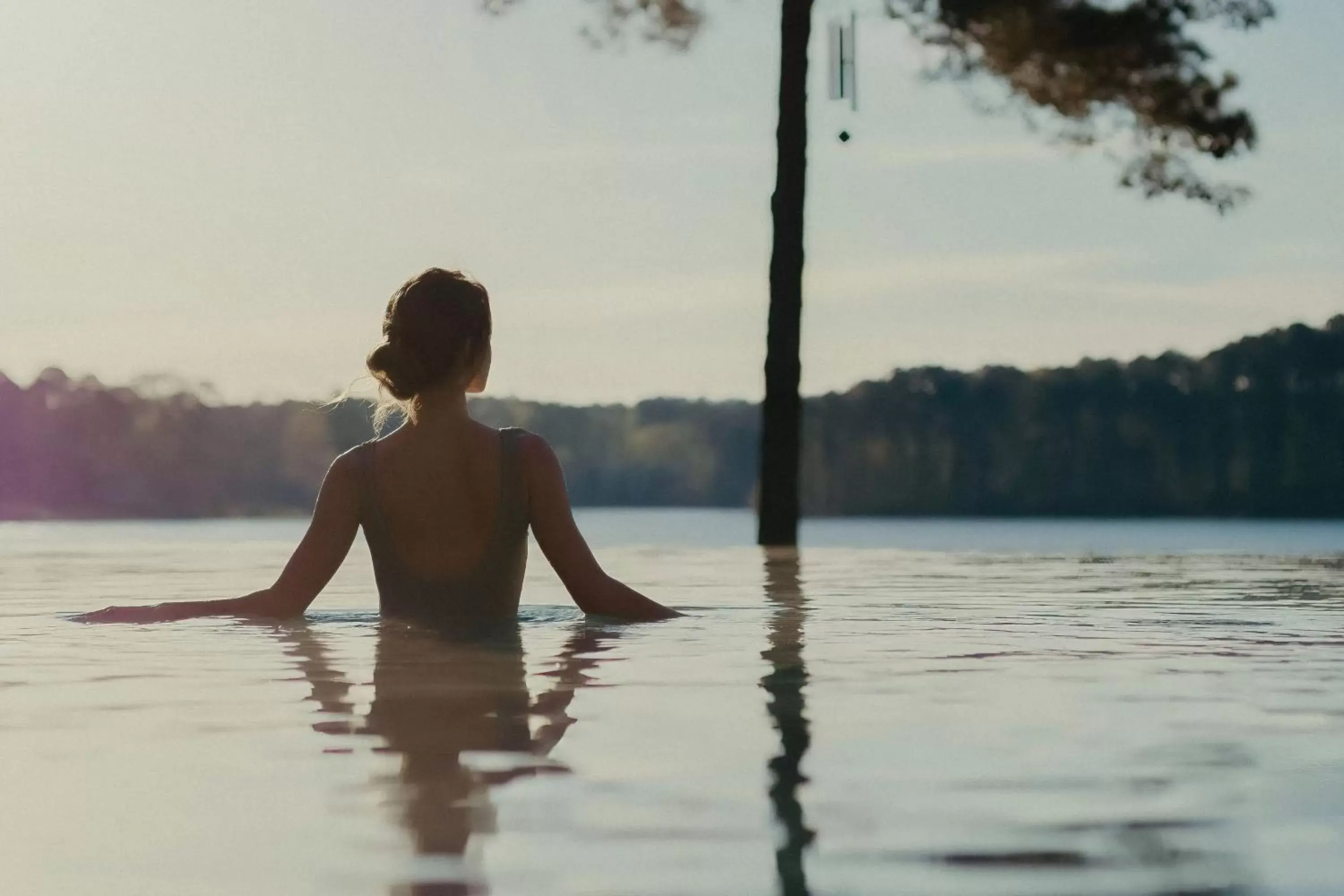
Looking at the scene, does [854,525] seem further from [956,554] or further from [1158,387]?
[956,554]

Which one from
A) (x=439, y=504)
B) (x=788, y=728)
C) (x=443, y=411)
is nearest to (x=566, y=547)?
(x=439, y=504)

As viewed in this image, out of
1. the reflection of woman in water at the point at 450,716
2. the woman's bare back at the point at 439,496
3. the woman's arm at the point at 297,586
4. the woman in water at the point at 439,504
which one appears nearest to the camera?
the reflection of woman in water at the point at 450,716

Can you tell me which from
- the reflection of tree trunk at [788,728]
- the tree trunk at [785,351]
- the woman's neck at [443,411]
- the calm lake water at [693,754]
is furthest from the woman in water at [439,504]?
the tree trunk at [785,351]

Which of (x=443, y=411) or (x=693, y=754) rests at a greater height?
(x=443, y=411)

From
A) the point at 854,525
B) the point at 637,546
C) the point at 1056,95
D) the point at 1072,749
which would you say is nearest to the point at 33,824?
the point at 1072,749

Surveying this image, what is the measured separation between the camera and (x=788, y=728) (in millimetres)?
3562

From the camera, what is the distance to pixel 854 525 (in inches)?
1420

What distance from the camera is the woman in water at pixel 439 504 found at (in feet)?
18.3

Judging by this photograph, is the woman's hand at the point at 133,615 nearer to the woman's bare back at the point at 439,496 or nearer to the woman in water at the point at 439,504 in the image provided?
the woman in water at the point at 439,504

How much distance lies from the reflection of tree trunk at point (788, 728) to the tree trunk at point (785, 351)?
6.74m

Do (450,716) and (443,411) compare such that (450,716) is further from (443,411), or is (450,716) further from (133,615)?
(133,615)

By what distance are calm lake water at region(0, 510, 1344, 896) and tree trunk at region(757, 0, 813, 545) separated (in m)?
7.45

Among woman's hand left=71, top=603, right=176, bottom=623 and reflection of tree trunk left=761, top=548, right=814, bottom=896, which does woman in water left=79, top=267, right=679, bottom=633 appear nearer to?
woman's hand left=71, top=603, right=176, bottom=623

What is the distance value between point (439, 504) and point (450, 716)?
2.10 metres
